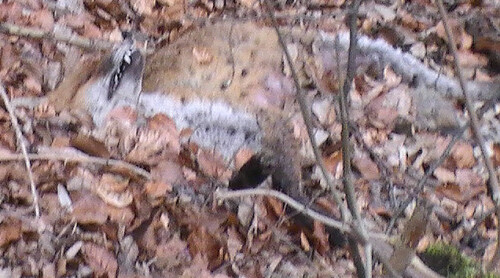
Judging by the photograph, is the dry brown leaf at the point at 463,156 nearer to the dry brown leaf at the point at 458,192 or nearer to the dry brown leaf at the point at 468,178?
the dry brown leaf at the point at 468,178

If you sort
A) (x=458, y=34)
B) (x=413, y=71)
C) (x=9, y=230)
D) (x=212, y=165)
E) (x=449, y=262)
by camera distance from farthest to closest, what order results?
1. (x=458, y=34)
2. (x=413, y=71)
3. (x=212, y=165)
4. (x=9, y=230)
5. (x=449, y=262)

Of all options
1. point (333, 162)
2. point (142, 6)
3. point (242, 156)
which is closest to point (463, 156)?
point (333, 162)

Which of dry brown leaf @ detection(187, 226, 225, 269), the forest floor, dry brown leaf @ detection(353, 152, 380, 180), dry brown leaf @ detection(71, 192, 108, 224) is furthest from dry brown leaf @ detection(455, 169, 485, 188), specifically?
dry brown leaf @ detection(71, 192, 108, 224)

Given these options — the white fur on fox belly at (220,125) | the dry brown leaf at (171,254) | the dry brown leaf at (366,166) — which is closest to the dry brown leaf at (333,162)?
the dry brown leaf at (366,166)

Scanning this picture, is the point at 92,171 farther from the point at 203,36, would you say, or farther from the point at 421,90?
the point at 421,90

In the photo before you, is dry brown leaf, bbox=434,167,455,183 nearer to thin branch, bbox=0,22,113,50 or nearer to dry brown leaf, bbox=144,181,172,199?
dry brown leaf, bbox=144,181,172,199

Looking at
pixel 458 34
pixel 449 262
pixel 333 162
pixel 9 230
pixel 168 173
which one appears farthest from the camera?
pixel 458 34

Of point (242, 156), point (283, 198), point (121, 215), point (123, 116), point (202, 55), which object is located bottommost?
point (121, 215)

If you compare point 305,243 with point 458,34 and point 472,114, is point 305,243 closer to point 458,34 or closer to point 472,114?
point 472,114
